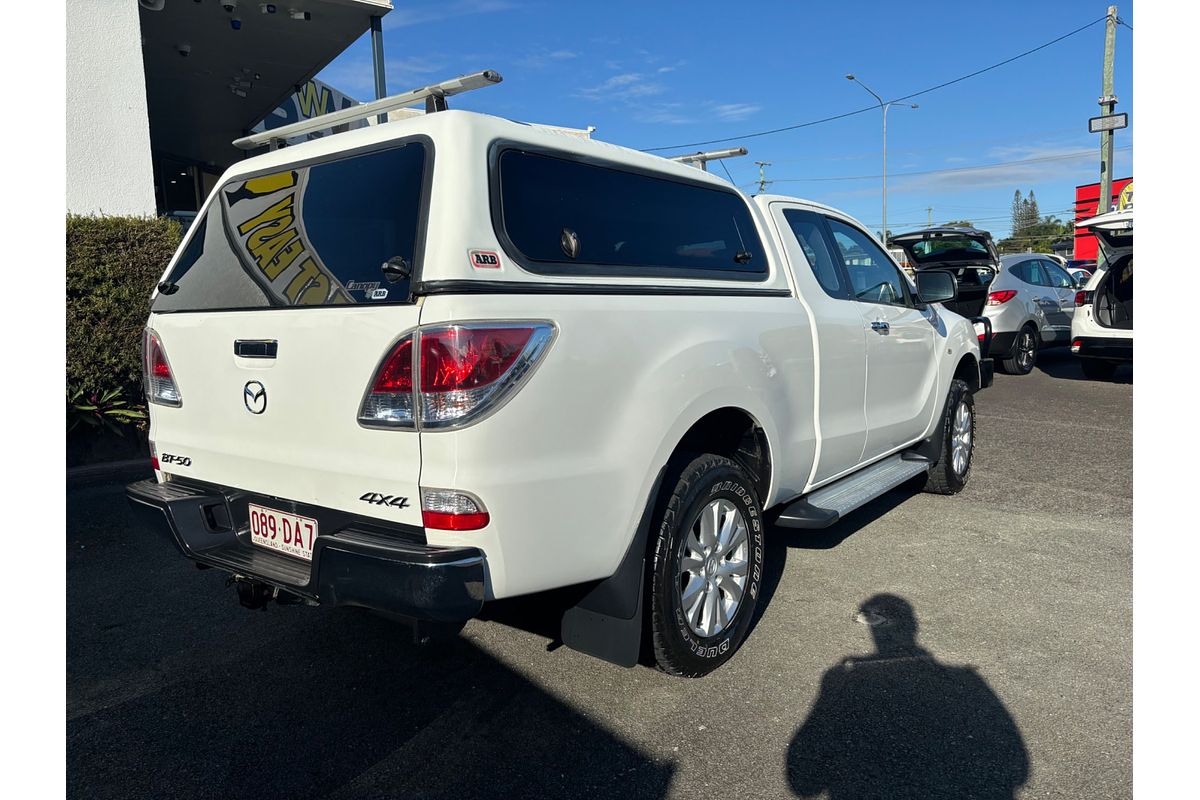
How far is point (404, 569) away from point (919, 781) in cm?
171

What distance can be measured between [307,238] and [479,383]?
100 centimetres

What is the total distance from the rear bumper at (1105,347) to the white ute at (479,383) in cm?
857

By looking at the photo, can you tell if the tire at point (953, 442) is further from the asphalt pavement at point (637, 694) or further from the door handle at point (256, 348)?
the door handle at point (256, 348)

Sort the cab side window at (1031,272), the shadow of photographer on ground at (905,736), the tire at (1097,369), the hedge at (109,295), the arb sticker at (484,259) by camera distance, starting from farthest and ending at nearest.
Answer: the cab side window at (1031,272) < the tire at (1097,369) < the hedge at (109,295) < the shadow of photographer on ground at (905,736) < the arb sticker at (484,259)

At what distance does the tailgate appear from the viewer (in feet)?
8.14

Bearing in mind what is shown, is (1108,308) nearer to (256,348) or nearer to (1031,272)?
(1031,272)

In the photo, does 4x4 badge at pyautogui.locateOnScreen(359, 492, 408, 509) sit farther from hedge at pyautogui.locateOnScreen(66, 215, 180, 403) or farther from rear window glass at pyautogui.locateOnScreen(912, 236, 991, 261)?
rear window glass at pyautogui.locateOnScreen(912, 236, 991, 261)

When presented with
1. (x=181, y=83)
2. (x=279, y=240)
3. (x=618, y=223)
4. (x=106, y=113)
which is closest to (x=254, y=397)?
(x=279, y=240)

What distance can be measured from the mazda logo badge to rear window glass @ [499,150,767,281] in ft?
3.33

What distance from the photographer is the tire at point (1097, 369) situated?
11383 mm

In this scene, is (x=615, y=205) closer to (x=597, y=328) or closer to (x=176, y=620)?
(x=597, y=328)

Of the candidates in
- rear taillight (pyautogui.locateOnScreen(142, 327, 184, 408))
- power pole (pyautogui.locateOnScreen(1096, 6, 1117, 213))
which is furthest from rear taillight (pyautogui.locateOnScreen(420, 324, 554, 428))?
power pole (pyautogui.locateOnScreen(1096, 6, 1117, 213))

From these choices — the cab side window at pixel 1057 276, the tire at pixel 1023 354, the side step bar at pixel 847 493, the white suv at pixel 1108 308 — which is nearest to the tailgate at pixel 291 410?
the side step bar at pixel 847 493

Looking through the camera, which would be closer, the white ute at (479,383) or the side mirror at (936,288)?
the white ute at (479,383)
